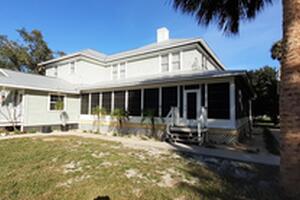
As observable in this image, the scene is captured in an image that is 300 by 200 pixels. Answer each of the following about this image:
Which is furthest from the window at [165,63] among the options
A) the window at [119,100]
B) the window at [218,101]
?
the window at [218,101]

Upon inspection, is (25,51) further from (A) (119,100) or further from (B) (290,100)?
(B) (290,100)

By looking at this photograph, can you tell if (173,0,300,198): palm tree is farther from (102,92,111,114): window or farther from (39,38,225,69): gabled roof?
(102,92,111,114): window

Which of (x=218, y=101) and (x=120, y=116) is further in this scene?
(x=120, y=116)

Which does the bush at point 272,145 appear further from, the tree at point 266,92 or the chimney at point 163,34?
the tree at point 266,92

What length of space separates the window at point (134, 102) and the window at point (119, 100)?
23.1 inches

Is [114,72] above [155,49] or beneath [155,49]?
beneath

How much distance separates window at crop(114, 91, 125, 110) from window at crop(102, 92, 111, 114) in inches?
26.1

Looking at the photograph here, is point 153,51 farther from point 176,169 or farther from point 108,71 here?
point 176,169

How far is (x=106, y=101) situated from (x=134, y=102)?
2.79m

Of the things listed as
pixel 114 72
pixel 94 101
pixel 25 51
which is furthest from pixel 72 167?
pixel 25 51

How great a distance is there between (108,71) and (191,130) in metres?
11.3

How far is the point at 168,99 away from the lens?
37.3ft

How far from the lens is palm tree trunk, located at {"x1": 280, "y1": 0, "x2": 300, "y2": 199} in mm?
3322

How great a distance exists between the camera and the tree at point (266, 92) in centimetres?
2323
